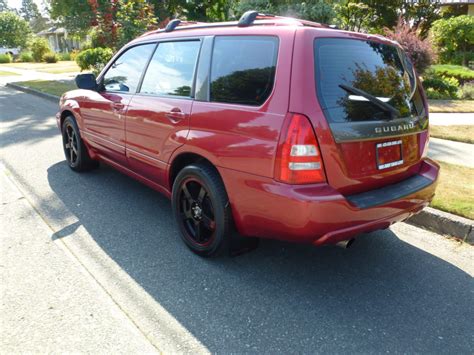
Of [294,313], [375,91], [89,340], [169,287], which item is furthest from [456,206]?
[89,340]

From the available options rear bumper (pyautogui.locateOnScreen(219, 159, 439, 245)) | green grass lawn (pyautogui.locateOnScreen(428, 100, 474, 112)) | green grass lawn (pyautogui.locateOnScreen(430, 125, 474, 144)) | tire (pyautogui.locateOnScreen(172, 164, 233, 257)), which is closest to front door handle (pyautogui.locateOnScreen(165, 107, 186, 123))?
tire (pyautogui.locateOnScreen(172, 164, 233, 257))

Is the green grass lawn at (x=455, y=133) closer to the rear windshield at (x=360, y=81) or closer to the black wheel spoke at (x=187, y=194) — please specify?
the rear windshield at (x=360, y=81)

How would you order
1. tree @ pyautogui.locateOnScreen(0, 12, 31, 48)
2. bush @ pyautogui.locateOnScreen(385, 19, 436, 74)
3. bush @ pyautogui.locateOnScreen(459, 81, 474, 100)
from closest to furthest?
bush @ pyautogui.locateOnScreen(459, 81, 474, 100) → bush @ pyautogui.locateOnScreen(385, 19, 436, 74) → tree @ pyautogui.locateOnScreen(0, 12, 31, 48)

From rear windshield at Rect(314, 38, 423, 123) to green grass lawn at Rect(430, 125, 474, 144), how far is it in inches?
168

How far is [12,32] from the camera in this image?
4984 cm

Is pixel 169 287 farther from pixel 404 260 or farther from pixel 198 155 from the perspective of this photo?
pixel 404 260

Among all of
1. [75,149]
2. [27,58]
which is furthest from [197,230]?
[27,58]

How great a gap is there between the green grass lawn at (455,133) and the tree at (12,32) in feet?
181

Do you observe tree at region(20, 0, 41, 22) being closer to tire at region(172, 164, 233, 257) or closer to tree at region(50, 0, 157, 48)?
tree at region(50, 0, 157, 48)

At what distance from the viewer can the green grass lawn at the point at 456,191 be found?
3944mm

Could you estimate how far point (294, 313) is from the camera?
263 cm

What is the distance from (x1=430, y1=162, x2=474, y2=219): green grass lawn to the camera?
394cm

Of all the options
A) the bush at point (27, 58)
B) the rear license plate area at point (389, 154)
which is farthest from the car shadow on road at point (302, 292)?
the bush at point (27, 58)

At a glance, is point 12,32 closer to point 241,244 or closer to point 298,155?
point 241,244
